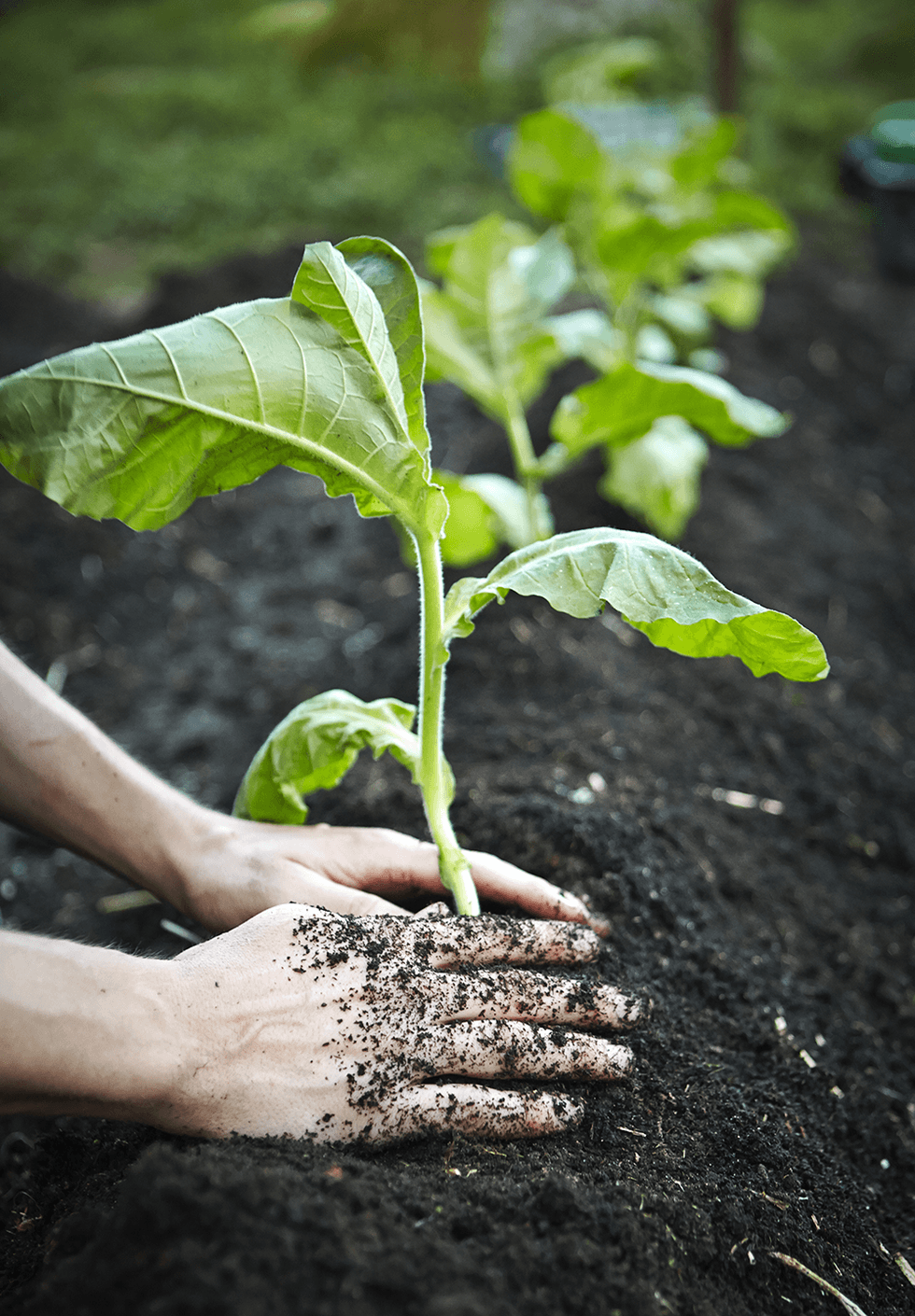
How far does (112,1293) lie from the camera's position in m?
0.72

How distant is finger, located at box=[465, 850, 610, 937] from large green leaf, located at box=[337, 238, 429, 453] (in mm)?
587

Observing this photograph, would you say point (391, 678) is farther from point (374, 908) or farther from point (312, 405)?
point (312, 405)

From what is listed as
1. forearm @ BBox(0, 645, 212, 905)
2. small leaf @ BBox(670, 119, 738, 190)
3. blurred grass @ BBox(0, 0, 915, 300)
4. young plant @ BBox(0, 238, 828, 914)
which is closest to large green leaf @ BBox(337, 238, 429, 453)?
young plant @ BBox(0, 238, 828, 914)

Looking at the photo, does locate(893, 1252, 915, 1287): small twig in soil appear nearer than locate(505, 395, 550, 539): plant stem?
Yes

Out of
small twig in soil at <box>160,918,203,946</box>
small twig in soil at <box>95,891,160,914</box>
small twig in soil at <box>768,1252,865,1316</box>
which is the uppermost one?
small twig in soil at <box>768,1252,865,1316</box>

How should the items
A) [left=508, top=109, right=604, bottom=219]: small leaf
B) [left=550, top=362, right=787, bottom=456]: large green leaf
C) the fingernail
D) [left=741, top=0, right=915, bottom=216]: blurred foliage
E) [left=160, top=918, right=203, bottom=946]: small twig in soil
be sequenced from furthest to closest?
[left=741, top=0, right=915, bottom=216]: blurred foliage → [left=508, top=109, right=604, bottom=219]: small leaf → [left=550, top=362, right=787, bottom=456]: large green leaf → [left=160, top=918, right=203, bottom=946]: small twig in soil → the fingernail

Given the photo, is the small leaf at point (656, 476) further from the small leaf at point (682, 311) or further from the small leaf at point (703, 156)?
the small leaf at point (703, 156)

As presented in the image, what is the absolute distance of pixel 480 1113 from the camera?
983mm

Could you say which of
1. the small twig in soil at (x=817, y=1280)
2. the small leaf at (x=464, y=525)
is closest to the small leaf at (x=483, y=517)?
the small leaf at (x=464, y=525)

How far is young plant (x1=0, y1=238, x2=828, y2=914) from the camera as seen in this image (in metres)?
0.91

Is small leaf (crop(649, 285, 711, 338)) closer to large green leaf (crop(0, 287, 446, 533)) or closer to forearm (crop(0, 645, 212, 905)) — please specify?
large green leaf (crop(0, 287, 446, 533))

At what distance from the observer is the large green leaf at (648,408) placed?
1.51 metres

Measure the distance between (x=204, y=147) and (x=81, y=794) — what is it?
553 centimetres

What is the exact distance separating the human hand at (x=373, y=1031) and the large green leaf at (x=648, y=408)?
0.98 m
